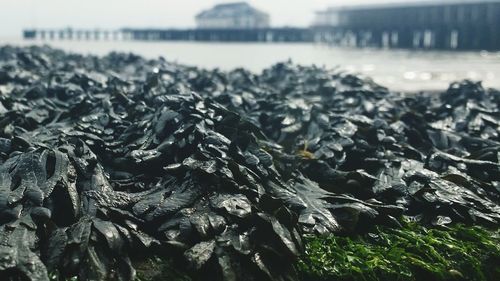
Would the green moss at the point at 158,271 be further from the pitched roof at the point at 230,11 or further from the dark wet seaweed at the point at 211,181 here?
the pitched roof at the point at 230,11

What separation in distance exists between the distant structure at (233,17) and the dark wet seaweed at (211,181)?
104 metres

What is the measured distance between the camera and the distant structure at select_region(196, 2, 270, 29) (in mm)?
109938

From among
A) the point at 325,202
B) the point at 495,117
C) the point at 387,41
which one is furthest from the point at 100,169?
the point at 387,41

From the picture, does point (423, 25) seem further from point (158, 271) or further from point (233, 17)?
point (233, 17)

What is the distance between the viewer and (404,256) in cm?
332

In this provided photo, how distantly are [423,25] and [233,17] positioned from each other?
65913 millimetres

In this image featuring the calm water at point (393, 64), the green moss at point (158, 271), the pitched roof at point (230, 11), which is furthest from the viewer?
the pitched roof at point (230, 11)

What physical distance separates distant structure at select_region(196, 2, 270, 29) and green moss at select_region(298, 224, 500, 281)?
107 meters

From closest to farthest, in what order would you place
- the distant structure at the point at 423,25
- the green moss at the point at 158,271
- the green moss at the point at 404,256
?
the green moss at the point at 158,271 → the green moss at the point at 404,256 → the distant structure at the point at 423,25

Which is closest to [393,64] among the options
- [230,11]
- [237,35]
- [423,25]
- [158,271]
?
[158,271]

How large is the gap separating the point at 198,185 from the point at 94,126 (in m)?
2.00

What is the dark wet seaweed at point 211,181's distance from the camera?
308 centimetres

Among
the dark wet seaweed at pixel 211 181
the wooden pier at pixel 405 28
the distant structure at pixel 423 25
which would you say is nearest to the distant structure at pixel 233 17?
the wooden pier at pixel 405 28

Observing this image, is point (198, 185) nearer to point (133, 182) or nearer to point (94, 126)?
point (133, 182)
